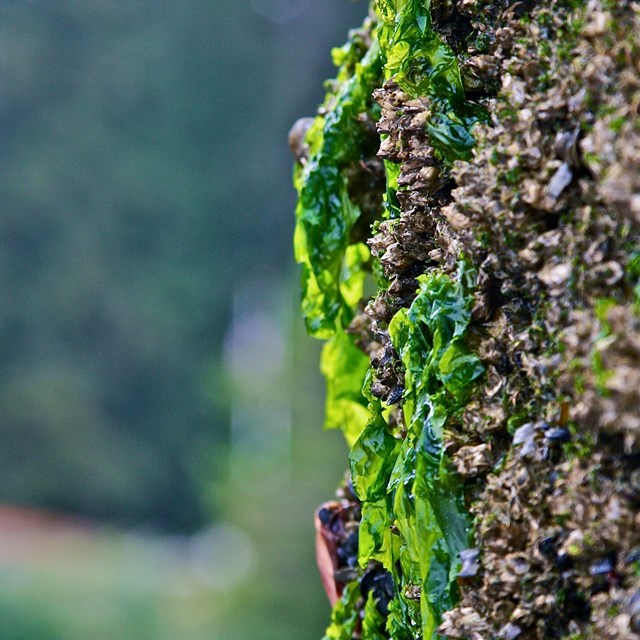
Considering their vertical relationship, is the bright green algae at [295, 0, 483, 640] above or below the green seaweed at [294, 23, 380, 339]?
below

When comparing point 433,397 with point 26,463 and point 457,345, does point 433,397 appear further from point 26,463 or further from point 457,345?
point 26,463

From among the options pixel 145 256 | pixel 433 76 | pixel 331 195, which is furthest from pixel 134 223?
pixel 433 76

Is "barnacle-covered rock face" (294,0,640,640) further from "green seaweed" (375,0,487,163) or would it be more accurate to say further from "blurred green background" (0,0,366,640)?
"blurred green background" (0,0,366,640)

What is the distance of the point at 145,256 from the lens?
11.9 metres

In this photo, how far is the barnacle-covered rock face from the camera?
0.40 metres

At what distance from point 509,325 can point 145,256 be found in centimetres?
1157

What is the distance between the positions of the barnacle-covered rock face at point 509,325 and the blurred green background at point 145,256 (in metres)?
8.02

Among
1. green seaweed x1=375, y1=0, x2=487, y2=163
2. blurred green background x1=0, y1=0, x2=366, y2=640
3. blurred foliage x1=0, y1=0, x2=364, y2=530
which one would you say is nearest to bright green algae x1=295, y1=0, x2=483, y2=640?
green seaweed x1=375, y1=0, x2=487, y2=163

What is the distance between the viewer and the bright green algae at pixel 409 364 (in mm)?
513

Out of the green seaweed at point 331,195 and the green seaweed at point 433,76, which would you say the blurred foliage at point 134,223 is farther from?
the green seaweed at point 433,76

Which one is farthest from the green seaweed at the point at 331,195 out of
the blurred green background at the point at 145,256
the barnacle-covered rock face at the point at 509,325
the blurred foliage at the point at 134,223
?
the blurred foliage at the point at 134,223

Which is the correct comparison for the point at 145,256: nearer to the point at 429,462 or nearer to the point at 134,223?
the point at 134,223

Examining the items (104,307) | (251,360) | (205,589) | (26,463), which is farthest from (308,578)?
(251,360)

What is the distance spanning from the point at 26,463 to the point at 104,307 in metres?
2.01
